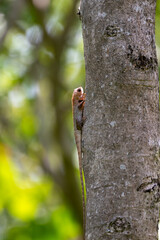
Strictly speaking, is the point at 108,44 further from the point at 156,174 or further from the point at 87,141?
the point at 156,174

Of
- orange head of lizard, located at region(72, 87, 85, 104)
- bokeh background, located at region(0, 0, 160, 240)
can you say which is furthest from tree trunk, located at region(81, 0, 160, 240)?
bokeh background, located at region(0, 0, 160, 240)

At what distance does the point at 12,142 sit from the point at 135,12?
19.0 ft

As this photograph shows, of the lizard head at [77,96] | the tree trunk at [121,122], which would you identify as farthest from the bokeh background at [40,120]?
the tree trunk at [121,122]

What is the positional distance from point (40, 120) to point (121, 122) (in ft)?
15.9

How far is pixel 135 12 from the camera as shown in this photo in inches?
78.6

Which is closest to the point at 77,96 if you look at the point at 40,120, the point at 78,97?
the point at 78,97

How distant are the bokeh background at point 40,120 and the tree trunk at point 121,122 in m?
2.77

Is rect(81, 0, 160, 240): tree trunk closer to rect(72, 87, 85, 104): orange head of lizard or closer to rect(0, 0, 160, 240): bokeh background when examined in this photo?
rect(72, 87, 85, 104): orange head of lizard

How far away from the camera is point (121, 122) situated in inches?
74.2

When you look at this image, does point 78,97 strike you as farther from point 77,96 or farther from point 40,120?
point 40,120

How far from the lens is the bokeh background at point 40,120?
4949mm

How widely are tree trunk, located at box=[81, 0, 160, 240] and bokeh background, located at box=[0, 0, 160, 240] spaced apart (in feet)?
9.08

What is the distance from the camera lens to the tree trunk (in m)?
1.82

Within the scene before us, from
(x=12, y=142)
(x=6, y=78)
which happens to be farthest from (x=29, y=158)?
(x=6, y=78)
